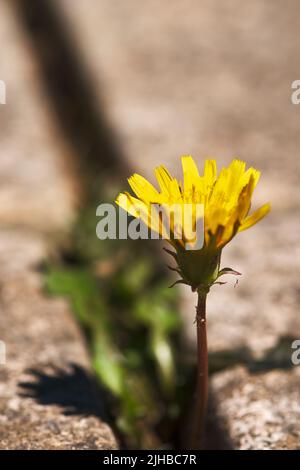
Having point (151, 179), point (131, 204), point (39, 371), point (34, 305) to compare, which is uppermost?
point (151, 179)

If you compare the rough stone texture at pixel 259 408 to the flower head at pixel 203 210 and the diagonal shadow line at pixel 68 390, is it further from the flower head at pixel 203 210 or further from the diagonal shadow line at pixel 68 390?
the flower head at pixel 203 210

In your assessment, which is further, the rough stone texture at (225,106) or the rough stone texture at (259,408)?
the rough stone texture at (225,106)

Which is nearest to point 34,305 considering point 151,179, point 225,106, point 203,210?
point 151,179

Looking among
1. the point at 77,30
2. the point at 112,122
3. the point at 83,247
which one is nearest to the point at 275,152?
the point at 112,122

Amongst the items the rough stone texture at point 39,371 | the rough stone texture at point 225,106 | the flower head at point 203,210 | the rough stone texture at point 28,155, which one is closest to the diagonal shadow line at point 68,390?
the rough stone texture at point 39,371

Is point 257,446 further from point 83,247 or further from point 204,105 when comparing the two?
point 204,105

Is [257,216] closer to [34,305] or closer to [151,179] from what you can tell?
[34,305]
